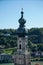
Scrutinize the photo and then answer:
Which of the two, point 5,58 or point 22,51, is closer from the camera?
point 22,51

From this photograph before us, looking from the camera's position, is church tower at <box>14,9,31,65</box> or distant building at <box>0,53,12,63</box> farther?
distant building at <box>0,53,12,63</box>

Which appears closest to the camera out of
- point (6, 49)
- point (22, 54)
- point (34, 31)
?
point (22, 54)

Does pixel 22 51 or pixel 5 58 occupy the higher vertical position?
pixel 5 58

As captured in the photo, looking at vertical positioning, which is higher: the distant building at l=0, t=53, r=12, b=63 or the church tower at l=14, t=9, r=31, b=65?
the distant building at l=0, t=53, r=12, b=63

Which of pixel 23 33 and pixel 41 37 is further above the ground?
pixel 41 37

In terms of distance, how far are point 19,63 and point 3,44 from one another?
25394mm

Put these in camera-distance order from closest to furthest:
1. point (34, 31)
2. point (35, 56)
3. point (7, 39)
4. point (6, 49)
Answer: point (35, 56), point (6, 49), point (7, 39), point (34, 31)

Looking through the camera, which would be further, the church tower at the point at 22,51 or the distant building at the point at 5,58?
the distant building at the point at 5,58

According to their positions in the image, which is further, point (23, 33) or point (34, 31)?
point (34, 31)

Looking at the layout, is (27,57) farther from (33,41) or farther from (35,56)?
(33,41)

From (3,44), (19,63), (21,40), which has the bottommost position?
(19,63)

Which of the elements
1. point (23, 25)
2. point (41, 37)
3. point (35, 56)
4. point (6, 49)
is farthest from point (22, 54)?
point (41, 37)

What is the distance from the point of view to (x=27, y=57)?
880 cm

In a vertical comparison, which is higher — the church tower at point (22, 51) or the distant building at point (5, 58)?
the distant building at point (5, 58)
